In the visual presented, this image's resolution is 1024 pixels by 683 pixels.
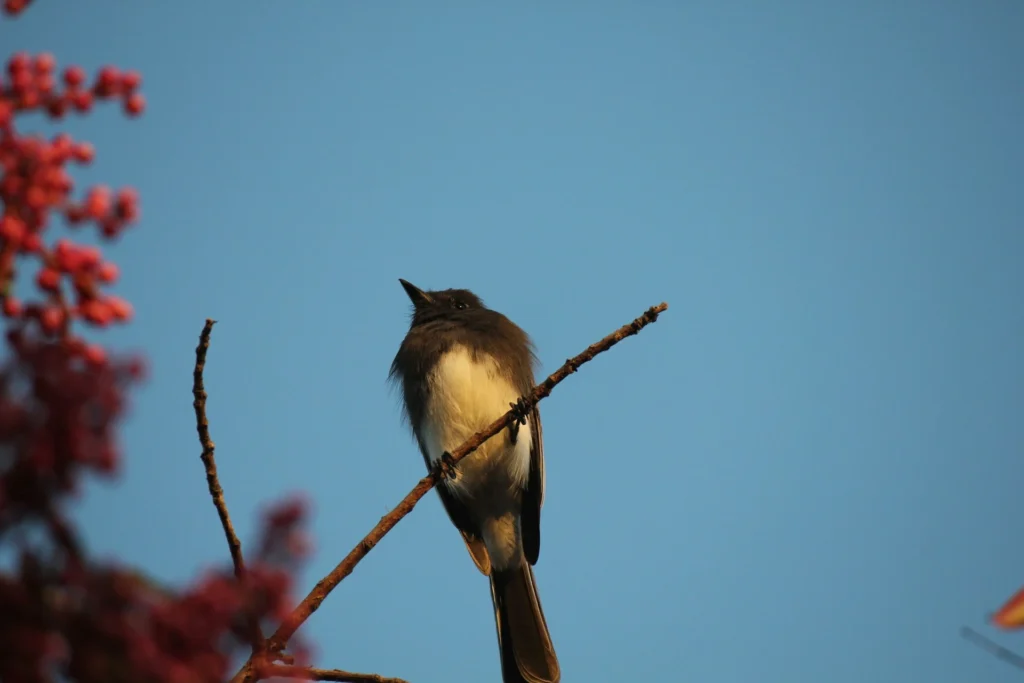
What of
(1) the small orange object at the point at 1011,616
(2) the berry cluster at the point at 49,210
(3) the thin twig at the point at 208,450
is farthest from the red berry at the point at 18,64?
(1) the small orange object at the point at 1011,616

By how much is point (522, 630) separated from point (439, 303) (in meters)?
2.85

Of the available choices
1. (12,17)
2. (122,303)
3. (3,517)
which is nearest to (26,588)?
(3,517)

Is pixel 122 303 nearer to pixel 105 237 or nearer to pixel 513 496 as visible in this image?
pixel 105 237

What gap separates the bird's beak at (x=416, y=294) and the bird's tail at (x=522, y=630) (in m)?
2.39

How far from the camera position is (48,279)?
168 cm

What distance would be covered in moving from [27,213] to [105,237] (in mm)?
142

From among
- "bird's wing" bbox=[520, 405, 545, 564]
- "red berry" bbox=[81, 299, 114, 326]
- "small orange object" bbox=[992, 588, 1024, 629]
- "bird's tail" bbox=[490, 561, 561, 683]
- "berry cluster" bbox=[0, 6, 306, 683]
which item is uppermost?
"bird's wing" bbox=[520, 405, 545, 564]

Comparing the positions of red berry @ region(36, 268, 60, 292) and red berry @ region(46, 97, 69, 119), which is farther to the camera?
red berry @ region(46, 97, 69, 119)

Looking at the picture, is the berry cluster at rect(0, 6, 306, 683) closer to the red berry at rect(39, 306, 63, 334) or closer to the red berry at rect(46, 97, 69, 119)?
the red berry at rect(39, 306, 63, 334)

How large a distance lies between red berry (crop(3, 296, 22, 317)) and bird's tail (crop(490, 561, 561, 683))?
5392mm

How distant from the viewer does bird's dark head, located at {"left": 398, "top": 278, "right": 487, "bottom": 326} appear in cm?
787

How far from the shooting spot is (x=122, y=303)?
1.74m

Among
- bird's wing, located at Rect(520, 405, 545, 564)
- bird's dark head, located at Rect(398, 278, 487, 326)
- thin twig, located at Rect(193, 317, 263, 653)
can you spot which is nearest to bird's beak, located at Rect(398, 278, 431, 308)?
bird's dark head, located at Rect(398, 278, 487, 326)

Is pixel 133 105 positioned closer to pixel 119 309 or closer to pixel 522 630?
pixel 119 309
